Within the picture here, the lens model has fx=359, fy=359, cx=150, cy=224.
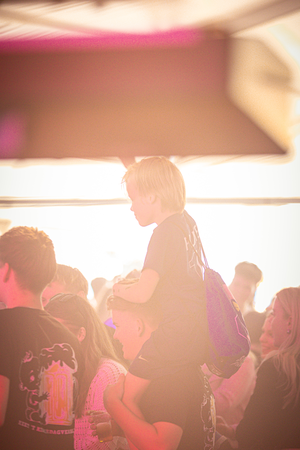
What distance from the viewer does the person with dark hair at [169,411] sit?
55.9 inches

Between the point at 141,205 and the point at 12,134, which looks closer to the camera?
the point at 141,205

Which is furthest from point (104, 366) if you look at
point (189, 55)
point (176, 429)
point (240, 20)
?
point (240, 20)

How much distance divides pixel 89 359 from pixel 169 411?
0.43m

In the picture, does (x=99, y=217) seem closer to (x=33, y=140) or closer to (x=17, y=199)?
(x=17, y=199)

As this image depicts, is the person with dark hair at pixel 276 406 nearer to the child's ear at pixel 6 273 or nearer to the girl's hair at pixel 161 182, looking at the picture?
the girl's hair at pixel 161 182

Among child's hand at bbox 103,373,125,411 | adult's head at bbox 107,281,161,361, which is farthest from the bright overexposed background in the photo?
child's hand at bbox 103,373,125,411

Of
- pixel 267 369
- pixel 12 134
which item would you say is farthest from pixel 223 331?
pixel 12 134

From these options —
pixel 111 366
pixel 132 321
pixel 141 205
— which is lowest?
pixel 111 366

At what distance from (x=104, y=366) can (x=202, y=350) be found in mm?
478

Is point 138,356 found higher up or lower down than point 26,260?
lower down

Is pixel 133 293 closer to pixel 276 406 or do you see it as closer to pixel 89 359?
pixel 89 359

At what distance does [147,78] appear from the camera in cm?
201

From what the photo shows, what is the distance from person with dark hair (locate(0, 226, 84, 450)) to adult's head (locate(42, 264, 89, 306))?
0.24 feet

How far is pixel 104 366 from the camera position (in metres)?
1.63
